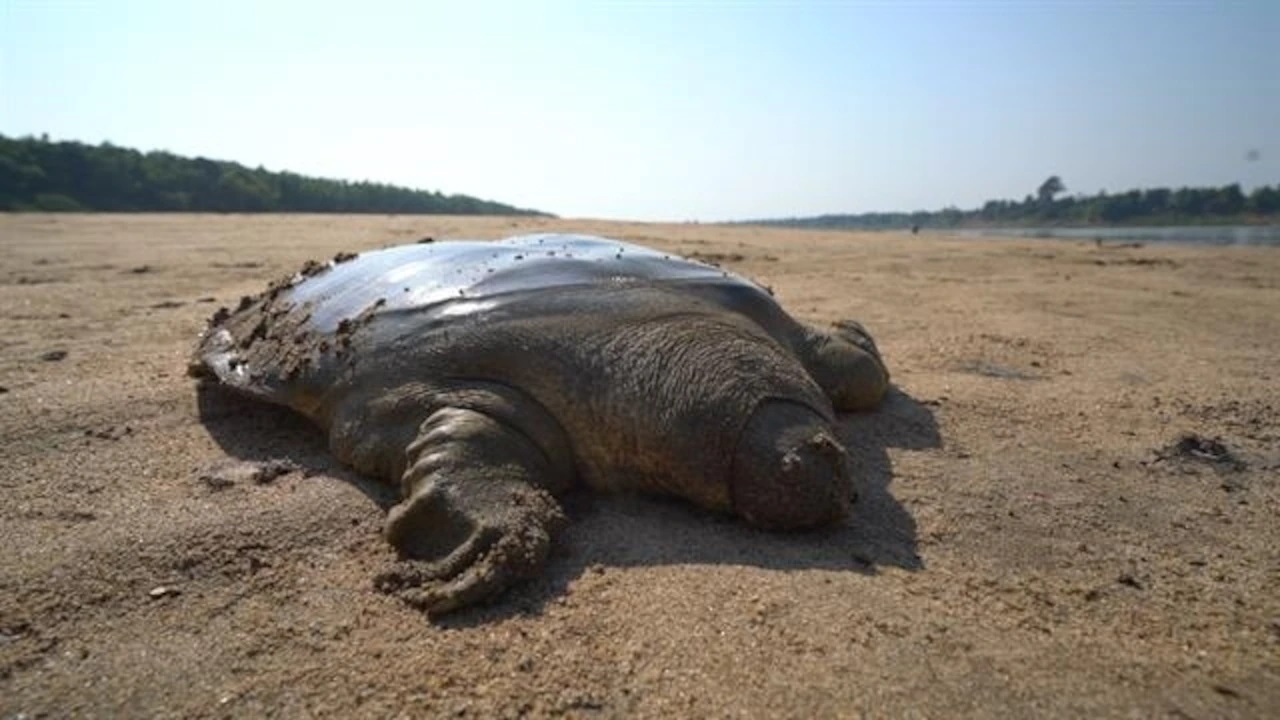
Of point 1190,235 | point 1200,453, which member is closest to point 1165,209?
point 1190,235

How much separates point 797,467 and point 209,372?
8.75 ft

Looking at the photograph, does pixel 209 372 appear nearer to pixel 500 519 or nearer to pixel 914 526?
pixel 500 519

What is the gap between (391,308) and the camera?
321 centimetres

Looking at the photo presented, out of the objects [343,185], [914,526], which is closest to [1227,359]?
[914,526]

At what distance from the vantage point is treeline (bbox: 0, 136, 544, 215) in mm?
28859

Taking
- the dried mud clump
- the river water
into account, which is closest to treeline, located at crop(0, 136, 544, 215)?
the river water

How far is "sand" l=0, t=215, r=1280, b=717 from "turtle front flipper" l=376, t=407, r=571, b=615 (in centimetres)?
7

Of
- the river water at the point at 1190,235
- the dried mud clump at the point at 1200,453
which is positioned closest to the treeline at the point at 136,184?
the river water at the point at 1190,235

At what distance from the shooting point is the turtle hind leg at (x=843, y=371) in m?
3.62

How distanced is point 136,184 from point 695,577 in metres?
37.1

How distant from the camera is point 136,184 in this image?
107 feet

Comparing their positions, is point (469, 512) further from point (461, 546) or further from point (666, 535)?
point (666, 535)

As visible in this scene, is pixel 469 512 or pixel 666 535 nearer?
pixel 469 512

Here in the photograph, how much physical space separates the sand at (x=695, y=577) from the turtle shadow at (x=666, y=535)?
0.4 inches
